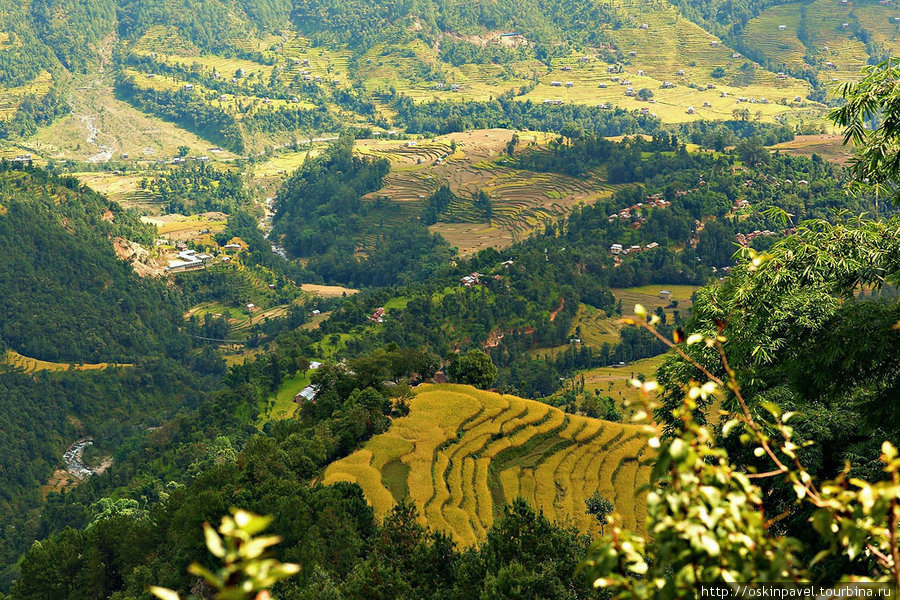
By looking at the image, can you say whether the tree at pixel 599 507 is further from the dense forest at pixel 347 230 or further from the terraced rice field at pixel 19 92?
the terraced rice field at pixel 19 92

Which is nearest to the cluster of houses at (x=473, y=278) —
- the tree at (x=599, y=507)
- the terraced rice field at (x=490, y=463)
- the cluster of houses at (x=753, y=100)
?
the terraced rice field at (x=490, y=463)

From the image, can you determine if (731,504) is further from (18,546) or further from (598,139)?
(598,139)

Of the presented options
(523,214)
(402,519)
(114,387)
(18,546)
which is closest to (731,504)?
(402,519)

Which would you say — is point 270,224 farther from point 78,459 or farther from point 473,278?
point 78,459

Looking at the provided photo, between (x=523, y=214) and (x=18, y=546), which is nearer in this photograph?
(x=18, y=546)

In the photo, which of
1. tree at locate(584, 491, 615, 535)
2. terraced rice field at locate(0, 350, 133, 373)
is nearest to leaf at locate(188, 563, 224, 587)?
tree at locate(584, 491, 615, 535)

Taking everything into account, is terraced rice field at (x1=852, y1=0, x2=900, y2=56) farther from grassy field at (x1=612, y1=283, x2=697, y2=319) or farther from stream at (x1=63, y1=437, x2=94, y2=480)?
stream at (x1=63, y1=437, x2=94, y2=480)

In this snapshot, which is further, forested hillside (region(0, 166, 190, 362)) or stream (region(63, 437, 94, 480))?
forested hillside (region(0, 166, 190, 362))
